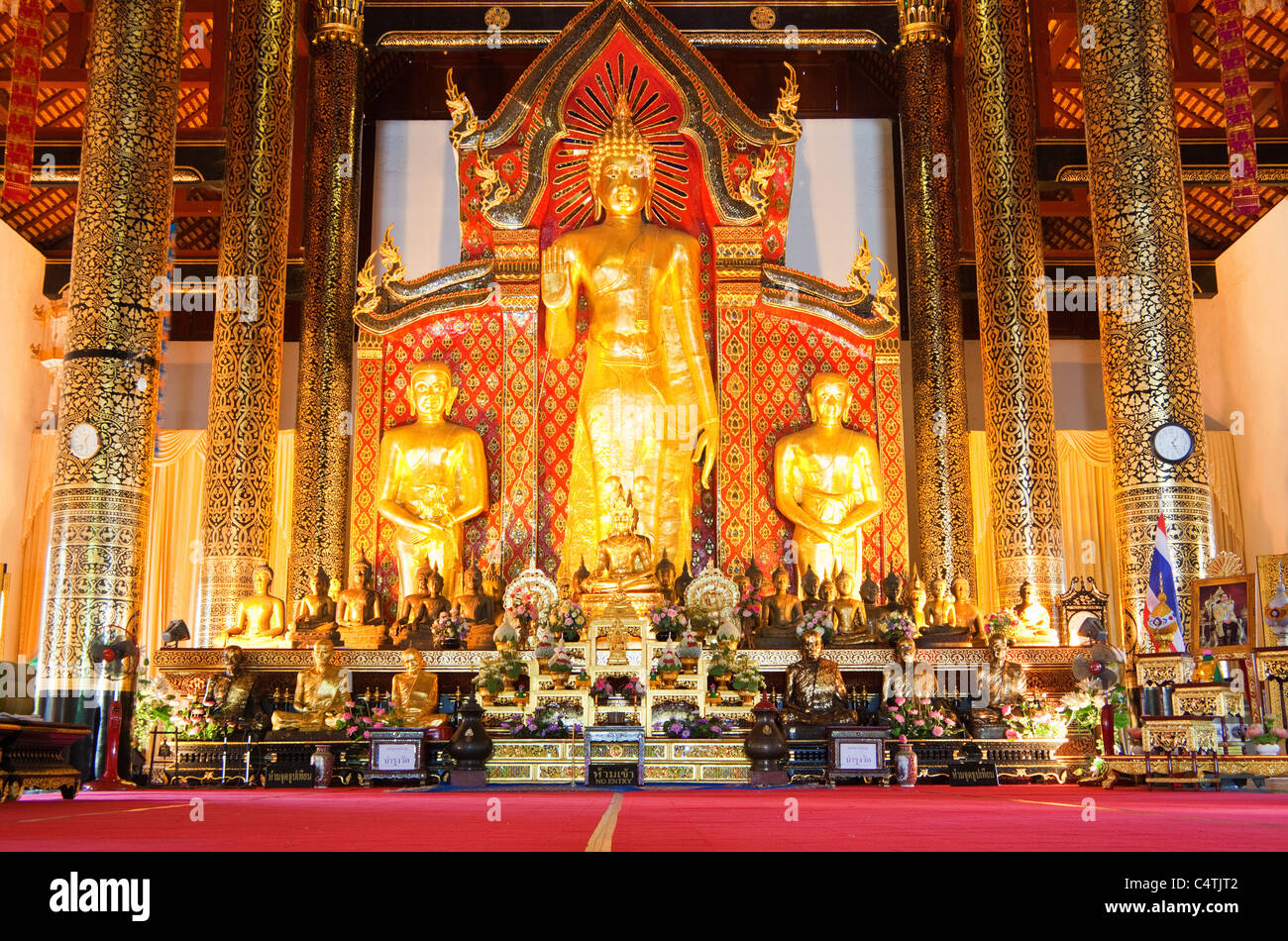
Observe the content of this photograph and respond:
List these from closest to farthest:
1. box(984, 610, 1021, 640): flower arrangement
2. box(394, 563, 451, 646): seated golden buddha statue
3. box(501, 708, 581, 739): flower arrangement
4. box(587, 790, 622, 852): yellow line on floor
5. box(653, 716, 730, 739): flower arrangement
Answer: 1. box(587, 790, 622, 852): yellow line on floor
2. box(653, 716, 730, 739): flower arrangement
3. box(501, 708, 581, 739): flower arrangement
4. box(984, 610, 1021, 640): flower arrangement
5. box(394, 563, 451, 646): seated golden buddha statue

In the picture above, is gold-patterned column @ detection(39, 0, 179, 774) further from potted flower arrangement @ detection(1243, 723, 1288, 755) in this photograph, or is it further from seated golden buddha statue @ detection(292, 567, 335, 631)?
potted flower arrangement @ detection(1243, 723, 1288, 755)

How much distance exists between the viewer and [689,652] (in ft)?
29.9

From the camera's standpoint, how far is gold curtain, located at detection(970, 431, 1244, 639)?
51.7 ft

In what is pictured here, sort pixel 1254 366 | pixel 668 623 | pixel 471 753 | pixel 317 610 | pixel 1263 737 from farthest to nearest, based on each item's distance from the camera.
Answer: pixel 1254 366, pixel 317 610, pixel 668 623, pixel 471 753, pixel 1263 737

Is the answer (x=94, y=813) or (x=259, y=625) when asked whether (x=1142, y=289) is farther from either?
(x=94, y=813)

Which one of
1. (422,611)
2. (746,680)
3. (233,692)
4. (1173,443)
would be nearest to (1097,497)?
(1173,443)

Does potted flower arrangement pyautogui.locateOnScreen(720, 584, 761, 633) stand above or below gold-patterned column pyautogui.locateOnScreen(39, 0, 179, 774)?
below

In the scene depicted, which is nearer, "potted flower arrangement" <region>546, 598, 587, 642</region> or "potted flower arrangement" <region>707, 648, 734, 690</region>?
"potted flower arrangement" <region>707, 648, 734, 690</region>

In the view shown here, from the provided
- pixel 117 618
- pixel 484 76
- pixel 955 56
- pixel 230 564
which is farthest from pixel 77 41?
pixel 955 56

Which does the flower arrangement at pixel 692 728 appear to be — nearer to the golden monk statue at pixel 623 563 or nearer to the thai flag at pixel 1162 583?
the golden monk statue at pixel 623 563

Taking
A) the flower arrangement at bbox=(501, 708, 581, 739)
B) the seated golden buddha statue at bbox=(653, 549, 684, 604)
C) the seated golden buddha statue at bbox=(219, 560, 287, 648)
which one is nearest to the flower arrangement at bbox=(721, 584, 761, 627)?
the seated golden buddha statue at bbox=(653, 549, 684, 604)

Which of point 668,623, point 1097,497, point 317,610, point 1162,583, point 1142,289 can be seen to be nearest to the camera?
point 1162,583

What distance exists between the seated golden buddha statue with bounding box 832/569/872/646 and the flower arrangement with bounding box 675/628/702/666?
4.34 ft

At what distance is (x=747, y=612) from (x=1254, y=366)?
830 centimetres
